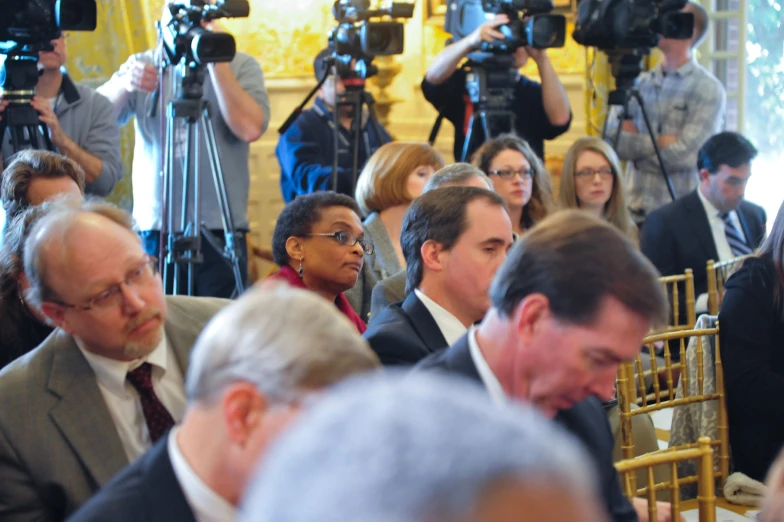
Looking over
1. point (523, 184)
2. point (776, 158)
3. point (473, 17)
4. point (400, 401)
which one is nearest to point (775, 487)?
point (400, 401)

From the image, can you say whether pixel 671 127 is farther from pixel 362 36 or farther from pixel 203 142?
pixel 203 142

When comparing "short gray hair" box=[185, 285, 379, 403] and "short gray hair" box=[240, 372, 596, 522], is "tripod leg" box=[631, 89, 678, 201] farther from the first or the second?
"short gray hair" box=[240, 372, 596, 522]

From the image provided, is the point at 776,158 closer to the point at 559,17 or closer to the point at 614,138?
the point at 614,138

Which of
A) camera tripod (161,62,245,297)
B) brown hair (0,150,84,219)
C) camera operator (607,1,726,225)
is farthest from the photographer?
camera operator (607,1,726,225)

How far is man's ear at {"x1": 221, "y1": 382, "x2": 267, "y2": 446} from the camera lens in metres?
1.01

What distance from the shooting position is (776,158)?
19.5ft

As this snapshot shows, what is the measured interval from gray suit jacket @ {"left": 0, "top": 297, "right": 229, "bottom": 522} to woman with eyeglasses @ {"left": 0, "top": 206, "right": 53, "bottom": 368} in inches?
14.7

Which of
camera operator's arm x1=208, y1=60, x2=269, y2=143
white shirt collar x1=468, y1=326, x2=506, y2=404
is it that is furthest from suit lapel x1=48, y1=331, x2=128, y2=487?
camera operator's arm x1=208, y1=60, x2=269, y2=143

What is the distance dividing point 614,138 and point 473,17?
87cm

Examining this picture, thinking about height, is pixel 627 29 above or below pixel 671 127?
above

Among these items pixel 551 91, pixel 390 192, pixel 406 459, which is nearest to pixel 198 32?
pixel 390 192

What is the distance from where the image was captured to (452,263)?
2.08m

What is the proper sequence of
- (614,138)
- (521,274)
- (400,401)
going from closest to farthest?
(400,401)
(521,274)
(614,138)

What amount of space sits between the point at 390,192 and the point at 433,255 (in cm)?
117
